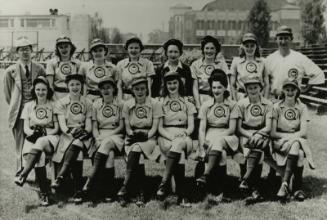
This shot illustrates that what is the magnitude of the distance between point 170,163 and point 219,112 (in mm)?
783

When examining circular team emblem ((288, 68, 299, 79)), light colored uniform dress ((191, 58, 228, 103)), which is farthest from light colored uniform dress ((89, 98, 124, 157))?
circular team emblem ((288, 68, 299, 79))

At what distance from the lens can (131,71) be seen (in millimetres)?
5320

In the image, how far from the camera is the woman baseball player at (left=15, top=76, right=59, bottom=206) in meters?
4.50

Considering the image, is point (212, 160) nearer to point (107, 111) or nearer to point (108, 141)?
point (108, 141)

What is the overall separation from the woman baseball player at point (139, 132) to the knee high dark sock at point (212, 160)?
55 centimetres

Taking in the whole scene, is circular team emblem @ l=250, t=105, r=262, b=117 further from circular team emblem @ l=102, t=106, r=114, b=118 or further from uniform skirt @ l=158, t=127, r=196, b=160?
circular team emblem @ l=102, t=106, r=114, b=118

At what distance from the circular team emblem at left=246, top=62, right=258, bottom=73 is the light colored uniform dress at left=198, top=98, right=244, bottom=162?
70 centimetres

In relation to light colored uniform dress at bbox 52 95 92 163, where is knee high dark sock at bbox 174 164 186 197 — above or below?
below

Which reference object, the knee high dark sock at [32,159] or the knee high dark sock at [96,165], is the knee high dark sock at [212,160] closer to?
the knee high dark sock at [96,165]

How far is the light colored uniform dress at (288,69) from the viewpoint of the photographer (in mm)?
5305

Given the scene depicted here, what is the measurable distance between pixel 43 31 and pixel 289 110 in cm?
4680

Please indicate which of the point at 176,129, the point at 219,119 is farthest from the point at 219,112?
the point at 176,129

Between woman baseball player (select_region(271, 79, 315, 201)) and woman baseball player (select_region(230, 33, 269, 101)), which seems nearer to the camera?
woman baseball player (select_region(271, 79, 315, 201))

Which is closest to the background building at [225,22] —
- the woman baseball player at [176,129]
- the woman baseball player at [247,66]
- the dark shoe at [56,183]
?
the woman baseball player at [247,66]
